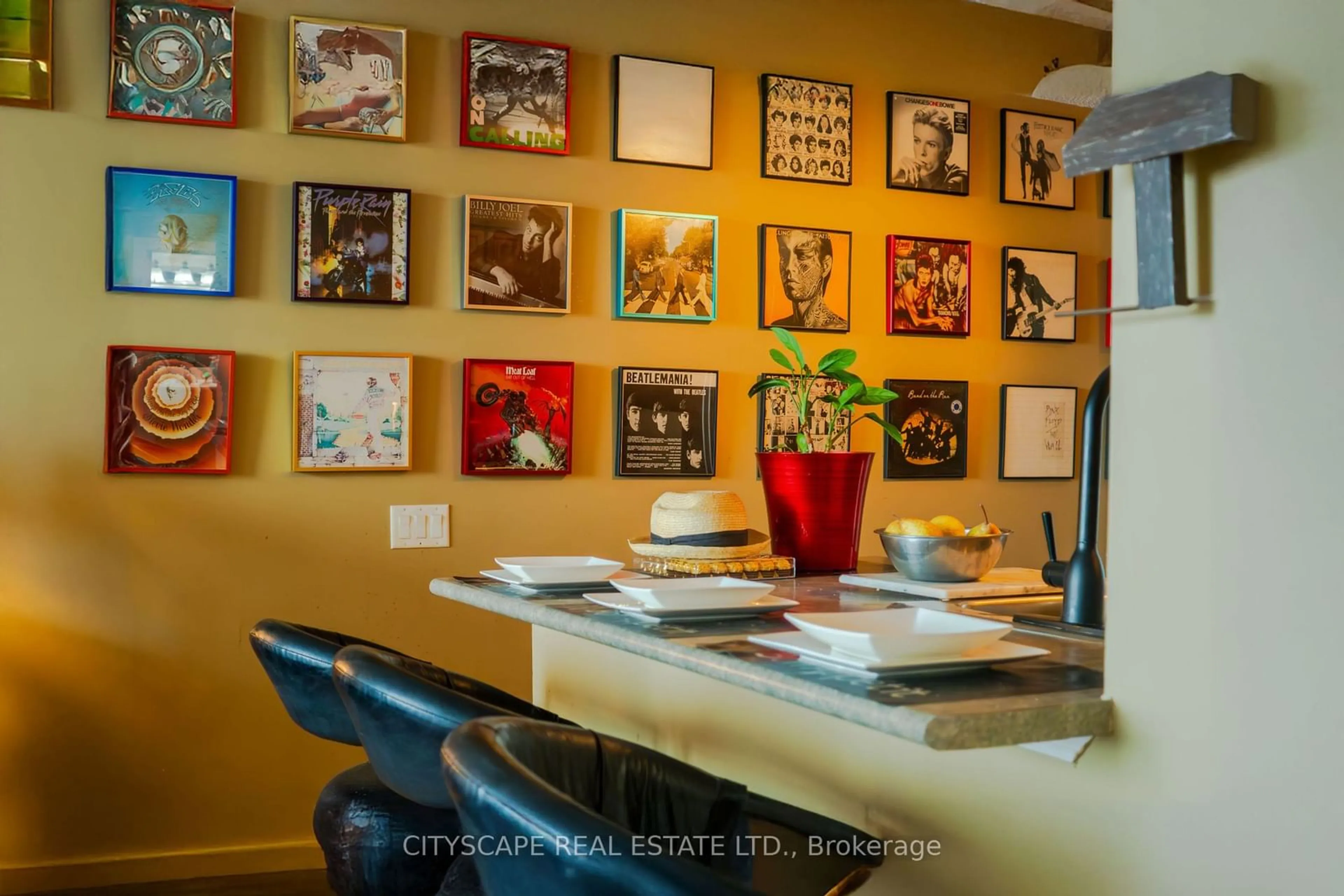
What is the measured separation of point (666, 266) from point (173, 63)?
152 cm

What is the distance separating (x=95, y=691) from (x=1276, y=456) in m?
3.01

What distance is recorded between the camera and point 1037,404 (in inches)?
168

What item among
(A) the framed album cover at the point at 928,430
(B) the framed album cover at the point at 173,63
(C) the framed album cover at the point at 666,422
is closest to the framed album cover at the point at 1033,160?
(A) the framed album cover at the point at 928,430

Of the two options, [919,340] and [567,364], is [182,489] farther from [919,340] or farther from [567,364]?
[919,340]

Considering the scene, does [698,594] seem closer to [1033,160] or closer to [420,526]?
[420,526]

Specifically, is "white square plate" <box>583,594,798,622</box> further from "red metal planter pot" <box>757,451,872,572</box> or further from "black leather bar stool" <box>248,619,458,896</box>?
"red metal planter pot" <box>757,451,872,572</box>

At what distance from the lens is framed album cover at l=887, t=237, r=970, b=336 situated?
13.2ft

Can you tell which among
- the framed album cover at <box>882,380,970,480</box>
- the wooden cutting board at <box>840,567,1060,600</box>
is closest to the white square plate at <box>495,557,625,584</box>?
the wooden cutting board at <box>840,567,1060,600</box>

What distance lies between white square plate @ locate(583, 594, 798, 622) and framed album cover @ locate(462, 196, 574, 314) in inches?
73.4

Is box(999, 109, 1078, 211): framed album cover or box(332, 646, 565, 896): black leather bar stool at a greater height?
box(999, 109, 1078, 211): framed album cover

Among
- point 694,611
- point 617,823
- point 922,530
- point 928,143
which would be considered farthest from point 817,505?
point 928,143

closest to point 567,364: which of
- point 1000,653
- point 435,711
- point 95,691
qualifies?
point 95,691

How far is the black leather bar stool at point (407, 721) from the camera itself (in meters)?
Answer: 1.53

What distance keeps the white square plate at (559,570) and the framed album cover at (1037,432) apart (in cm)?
234
